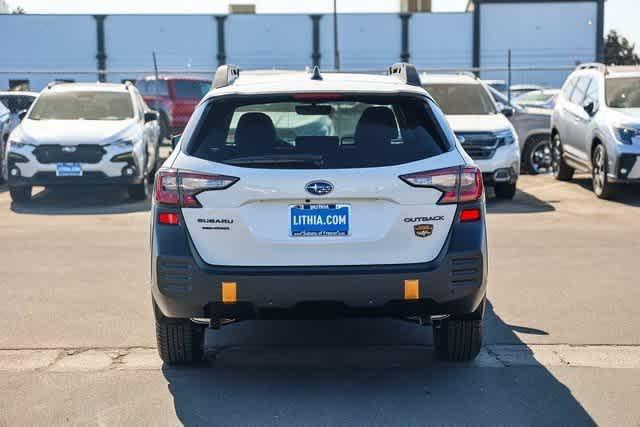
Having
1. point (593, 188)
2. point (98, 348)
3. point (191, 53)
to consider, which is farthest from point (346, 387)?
point (191, 53)

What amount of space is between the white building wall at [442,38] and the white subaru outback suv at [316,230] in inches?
1885

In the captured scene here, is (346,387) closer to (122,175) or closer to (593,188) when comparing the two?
(122,175)

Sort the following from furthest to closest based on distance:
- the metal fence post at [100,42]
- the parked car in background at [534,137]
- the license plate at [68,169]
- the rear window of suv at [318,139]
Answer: the metal fence post at [100,42] < the parked car in background at [534,137] < the license plate at [68,169] < the rear window of suv at [318,139]

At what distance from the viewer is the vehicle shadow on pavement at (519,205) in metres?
13.9

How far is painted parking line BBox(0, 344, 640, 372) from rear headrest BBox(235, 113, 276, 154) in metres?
1.35

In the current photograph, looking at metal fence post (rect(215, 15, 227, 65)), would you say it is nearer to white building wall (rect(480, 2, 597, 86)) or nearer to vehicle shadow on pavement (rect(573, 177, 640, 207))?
white building wall (rect(480, 2, 597, 86))

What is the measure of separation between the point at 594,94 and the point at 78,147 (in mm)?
7170

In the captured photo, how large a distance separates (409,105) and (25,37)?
48.1 meters

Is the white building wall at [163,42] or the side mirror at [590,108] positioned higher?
the white building wall at [163,42]

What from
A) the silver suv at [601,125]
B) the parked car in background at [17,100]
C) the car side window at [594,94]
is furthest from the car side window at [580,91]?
the parked car in background at [17,100]

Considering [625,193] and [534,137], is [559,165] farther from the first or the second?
[625,193]

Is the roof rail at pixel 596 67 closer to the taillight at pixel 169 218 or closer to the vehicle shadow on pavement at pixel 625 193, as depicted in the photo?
the vehicle shadow on pavement at pixel 625 193

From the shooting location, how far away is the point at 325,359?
6.41 metres

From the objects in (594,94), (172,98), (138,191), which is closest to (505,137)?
(594,94)
